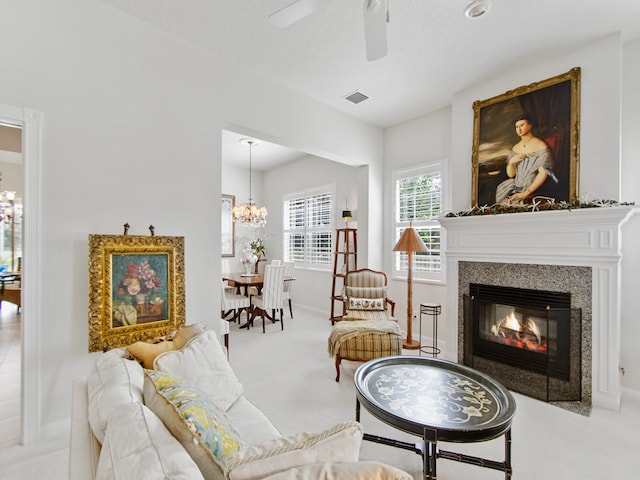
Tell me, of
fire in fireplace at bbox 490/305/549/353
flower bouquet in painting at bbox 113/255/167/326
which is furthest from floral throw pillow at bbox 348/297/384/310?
flower bouquet in painting at bbox 113/255/167/326

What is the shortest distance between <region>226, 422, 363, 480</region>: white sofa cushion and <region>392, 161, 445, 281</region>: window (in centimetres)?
370

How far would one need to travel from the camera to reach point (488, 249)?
130 inches

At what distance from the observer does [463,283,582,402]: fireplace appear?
2.80m

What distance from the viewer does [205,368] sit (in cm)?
174

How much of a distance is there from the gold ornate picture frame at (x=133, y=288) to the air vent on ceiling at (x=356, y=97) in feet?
8.90

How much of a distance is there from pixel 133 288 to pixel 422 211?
3.69 meters

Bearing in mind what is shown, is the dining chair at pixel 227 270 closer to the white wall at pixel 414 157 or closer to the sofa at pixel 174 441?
the white wall at pixel 414 157

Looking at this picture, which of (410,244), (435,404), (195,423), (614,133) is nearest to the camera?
(195,423)

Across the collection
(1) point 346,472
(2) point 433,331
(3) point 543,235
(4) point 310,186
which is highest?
(4) point 310,186

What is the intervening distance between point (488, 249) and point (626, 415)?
5.64 ft

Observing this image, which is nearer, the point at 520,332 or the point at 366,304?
the point at 520,332

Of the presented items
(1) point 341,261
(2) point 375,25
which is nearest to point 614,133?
(2) point 375,25

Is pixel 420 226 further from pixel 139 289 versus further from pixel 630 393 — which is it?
pixel 139 289

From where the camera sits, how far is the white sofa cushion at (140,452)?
29.1 inches
